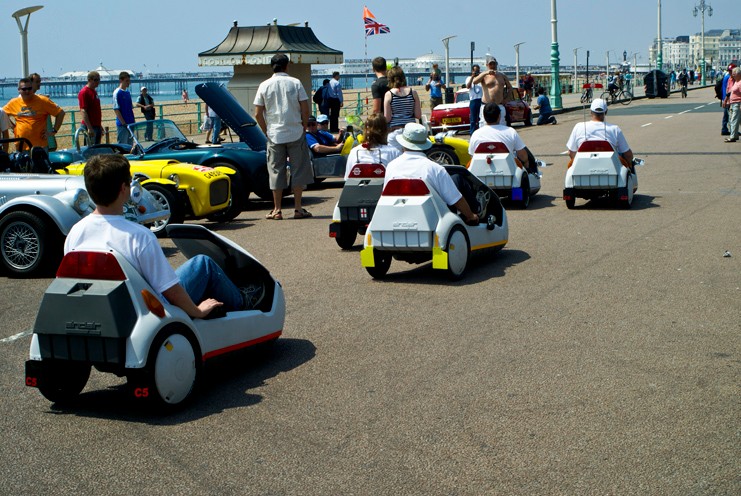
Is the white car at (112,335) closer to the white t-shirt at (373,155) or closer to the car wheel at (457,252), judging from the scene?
the car wheel at (457,252)

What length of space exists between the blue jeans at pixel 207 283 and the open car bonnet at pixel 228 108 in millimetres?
8229

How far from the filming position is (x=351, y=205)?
34.3 ft

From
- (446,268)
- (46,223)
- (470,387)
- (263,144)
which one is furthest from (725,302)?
(263,144)

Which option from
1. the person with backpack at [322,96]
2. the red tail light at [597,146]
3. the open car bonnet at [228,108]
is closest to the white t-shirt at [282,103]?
the open car bonnet at [228,108]

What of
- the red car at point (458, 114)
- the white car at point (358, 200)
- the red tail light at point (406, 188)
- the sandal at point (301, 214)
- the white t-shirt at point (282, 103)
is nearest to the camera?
the red tail light at point (406, 188)

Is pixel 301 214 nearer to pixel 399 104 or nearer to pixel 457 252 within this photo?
pixel 399 104

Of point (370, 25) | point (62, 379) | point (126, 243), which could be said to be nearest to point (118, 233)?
point (126, 243)

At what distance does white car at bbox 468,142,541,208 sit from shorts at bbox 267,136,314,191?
88.0 inches

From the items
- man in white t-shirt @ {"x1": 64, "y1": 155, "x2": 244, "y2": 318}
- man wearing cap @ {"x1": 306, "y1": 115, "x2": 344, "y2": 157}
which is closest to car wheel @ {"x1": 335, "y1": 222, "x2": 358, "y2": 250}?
man in white t-shirt @ {"x1": 64, "y1": 155, "x2": 244, "y2": 318}

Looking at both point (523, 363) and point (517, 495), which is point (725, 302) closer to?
point (523, 363)

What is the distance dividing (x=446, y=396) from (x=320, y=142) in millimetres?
11443

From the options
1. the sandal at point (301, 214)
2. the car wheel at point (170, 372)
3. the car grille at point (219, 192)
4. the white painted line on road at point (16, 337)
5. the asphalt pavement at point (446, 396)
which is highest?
the car grille at point (219, 192)

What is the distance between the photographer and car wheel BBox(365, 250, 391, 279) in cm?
923

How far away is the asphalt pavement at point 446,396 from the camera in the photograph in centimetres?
469
